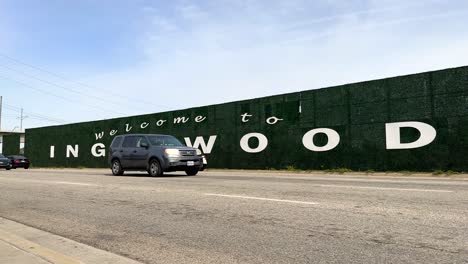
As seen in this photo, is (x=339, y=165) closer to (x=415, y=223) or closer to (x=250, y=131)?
(x=250, y=131)

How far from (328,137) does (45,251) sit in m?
18.3

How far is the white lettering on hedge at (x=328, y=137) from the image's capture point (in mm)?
21750

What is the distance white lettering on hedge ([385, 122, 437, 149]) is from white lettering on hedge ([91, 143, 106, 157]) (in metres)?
23.5

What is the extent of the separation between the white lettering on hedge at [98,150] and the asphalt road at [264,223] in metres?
25.5

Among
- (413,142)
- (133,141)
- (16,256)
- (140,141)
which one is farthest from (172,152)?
(16,256)

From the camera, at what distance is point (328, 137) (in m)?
22.0

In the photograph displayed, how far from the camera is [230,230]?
6.18 metres

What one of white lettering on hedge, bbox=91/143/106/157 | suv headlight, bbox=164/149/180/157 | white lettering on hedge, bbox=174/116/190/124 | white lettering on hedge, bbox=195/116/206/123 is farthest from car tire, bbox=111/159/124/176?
white lettering on hedge, bbox=91/143/106/157

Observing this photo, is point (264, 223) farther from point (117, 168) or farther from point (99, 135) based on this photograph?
point (99, 135)

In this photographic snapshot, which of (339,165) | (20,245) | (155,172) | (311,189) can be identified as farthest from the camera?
(339,165)

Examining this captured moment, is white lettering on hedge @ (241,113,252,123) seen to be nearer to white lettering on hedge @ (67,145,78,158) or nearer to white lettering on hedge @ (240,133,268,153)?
white lettering on hedge @ (240,133,268,153)

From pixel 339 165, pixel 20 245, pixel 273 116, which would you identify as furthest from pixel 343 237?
pixel 273 116

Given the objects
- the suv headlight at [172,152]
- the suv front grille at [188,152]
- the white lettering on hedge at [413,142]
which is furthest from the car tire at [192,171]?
the white lettering on hedge at [413,142]

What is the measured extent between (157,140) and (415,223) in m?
13.2
